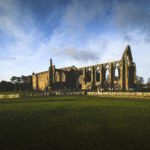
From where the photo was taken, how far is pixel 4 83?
80875 millimetres

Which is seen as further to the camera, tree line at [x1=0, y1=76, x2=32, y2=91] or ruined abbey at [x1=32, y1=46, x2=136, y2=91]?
→ tree line at [x1=0, y1=76, x2=32, y2=91]

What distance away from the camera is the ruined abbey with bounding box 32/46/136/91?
57.1 metres

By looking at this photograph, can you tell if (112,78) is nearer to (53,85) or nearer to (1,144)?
(53,85)

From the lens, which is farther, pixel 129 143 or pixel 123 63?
pixel 123 63

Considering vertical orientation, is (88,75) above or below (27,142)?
above

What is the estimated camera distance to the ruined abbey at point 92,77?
187ft

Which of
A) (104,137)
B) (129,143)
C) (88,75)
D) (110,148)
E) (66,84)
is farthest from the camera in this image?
(66,84)

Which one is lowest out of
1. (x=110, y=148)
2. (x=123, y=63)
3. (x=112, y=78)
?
(x=110, y=148)

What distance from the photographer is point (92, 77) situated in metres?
66.5

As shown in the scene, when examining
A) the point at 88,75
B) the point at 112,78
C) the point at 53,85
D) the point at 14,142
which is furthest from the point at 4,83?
the point at 14,142

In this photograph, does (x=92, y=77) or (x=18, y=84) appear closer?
(x=92, y=77)

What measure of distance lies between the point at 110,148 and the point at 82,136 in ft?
5.88

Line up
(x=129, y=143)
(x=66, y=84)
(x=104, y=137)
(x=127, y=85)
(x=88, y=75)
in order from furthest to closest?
(x=66, y=84) < (x=88, y=75) < (x=127, y=85) < (x=104, y=137) < (x=129, y=143)

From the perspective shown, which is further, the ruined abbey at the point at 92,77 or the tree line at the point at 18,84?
the tree line at the point at 18,84
